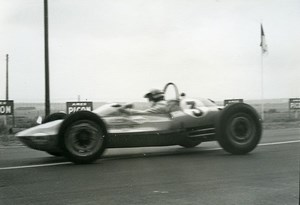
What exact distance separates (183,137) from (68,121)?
2.30m

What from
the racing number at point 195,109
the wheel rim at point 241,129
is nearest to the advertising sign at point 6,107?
the racing number at point 195,109

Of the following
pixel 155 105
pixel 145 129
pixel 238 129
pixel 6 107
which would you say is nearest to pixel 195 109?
pixel 155 105

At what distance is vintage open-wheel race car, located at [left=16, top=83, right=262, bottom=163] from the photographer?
803 cm

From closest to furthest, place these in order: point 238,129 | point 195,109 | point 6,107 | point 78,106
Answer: point 238,129 → point 195,109 → point 6,107 → point 78,106

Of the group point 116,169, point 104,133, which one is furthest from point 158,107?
point 116,169

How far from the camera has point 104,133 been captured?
8109 mm

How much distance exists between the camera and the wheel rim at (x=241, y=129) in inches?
356

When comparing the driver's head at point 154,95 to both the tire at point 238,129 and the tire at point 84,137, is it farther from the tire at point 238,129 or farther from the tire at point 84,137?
the tire at point 84,137

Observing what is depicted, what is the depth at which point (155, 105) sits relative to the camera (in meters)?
9.20

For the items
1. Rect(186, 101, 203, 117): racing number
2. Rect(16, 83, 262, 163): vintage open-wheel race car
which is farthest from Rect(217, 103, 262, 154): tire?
Rect(186, 101, 203, 117): racing number

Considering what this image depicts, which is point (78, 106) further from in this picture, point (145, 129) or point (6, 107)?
point (145, 129)

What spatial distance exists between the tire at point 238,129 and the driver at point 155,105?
1114 mm

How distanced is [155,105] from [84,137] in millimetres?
1743

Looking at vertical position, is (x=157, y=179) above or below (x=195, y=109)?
below
